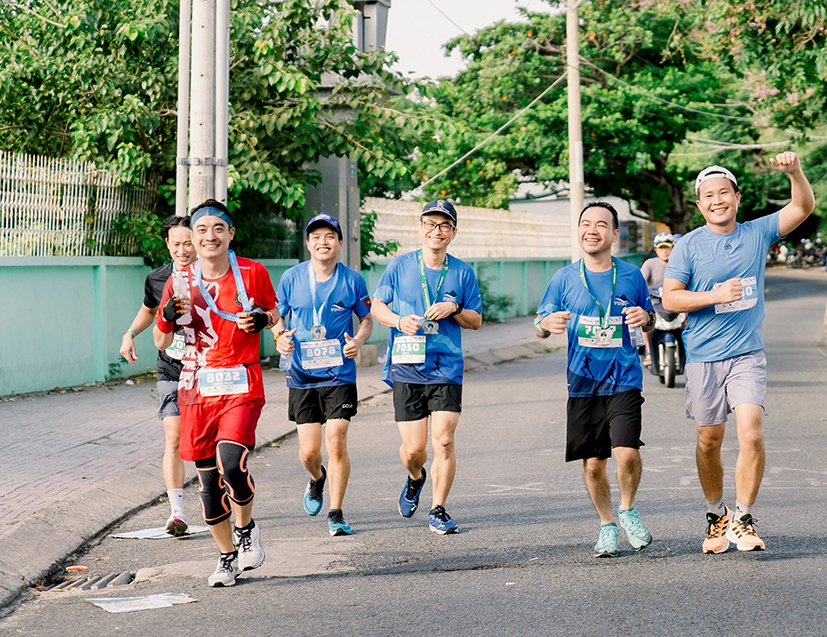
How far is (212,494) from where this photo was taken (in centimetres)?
506

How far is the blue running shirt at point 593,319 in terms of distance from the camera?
5543mm

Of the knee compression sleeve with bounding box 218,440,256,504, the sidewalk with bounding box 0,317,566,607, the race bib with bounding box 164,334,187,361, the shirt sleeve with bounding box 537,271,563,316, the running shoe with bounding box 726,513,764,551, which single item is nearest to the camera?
the knee compression sleeve with bounding box 218,440,256,504

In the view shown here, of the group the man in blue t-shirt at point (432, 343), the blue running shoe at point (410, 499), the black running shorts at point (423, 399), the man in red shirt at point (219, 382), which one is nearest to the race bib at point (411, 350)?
A: the man in blue t-shirt at point (432, 343)

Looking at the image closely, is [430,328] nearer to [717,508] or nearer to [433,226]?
[433,226]

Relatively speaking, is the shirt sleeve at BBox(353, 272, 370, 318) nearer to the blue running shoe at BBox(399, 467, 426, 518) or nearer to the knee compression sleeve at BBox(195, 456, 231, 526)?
the blue running shoe at BBox(399, 467, 426, 518)

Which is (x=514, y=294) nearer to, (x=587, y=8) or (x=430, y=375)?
(x=587, y=8)

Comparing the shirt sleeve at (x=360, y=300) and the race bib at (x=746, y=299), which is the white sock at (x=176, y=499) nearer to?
the shirt sleeve at (x=360, y=300)

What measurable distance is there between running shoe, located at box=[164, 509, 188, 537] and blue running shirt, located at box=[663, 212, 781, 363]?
3.08 metres

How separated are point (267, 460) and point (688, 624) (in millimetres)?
5128

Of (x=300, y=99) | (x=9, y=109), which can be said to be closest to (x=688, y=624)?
(x=300, y=99)

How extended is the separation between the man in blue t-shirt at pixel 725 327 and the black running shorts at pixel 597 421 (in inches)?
13.9

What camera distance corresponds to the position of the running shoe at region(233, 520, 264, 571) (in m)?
5.19

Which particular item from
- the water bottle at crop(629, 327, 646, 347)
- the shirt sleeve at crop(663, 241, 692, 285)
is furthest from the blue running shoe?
the shirt sleeve at crop(663, 241, 692, 285)

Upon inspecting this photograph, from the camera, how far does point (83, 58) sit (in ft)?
42.9
